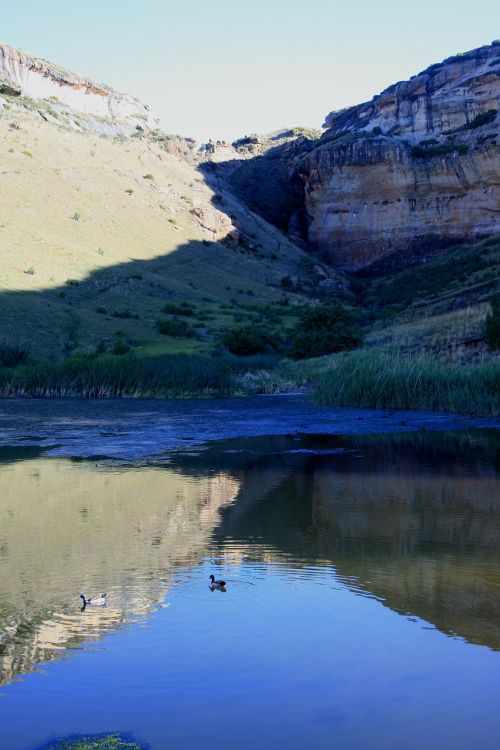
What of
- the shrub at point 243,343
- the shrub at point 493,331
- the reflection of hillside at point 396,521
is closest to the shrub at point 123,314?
the shrub at point 243,343

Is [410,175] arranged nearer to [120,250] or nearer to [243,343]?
[120,250]

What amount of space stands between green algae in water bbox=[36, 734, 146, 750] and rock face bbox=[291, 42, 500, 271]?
253 feet

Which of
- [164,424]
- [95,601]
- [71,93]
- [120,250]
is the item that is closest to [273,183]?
[71,93]

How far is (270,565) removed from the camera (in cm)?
984

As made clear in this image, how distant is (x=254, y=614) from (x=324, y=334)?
34.2 meters

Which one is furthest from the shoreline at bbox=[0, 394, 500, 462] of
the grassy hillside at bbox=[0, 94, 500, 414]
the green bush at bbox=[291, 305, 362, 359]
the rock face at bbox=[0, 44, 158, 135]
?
the rock face at bbox=[0, 44, 158, 135]

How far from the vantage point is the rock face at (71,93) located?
97375 mm

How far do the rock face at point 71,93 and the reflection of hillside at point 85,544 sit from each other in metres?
81.3

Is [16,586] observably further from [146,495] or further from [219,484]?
[219,484]

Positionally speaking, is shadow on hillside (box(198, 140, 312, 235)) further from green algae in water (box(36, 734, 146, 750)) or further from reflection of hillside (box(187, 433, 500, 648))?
green algae in water (box(36, 734, 146, 750))

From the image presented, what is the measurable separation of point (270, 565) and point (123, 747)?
4.46 meters

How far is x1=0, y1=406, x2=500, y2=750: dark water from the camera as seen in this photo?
5.92m

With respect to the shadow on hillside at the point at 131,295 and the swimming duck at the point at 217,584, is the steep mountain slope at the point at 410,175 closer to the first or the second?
the shadow on hillside at the point at 131,295

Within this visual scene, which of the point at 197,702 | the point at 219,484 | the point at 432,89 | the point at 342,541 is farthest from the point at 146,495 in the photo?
the point at 432,89
